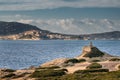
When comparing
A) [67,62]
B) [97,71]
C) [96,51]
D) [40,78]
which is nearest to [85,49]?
[96,51]

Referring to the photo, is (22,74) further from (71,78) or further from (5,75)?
(71,78)

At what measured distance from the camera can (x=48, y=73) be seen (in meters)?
51.2

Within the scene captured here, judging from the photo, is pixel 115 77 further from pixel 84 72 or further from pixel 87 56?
pixel 87 56

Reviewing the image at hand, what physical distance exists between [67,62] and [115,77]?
35717 millimetres

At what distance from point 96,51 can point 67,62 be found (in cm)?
2028

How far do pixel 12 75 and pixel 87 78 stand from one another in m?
14.3

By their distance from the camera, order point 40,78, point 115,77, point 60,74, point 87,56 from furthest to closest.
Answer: point 87,56
point 60,74
point 40,78
point 115,77

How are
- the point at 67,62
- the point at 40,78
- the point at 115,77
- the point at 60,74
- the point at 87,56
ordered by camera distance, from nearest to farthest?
the point at 115,77, the point at 40,78, the point at 60,74, the point at 67,62, the point at 87,56

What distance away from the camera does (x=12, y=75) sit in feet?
179

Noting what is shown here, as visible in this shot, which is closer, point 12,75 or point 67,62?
point 12,75

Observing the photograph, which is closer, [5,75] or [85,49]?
[5,75]

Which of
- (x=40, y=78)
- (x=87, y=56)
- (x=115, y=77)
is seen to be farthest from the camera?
(x=87, y=56)

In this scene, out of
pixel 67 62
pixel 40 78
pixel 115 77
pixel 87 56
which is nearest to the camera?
pixel 115 77

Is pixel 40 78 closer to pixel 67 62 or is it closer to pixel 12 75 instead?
pixel 12 75
